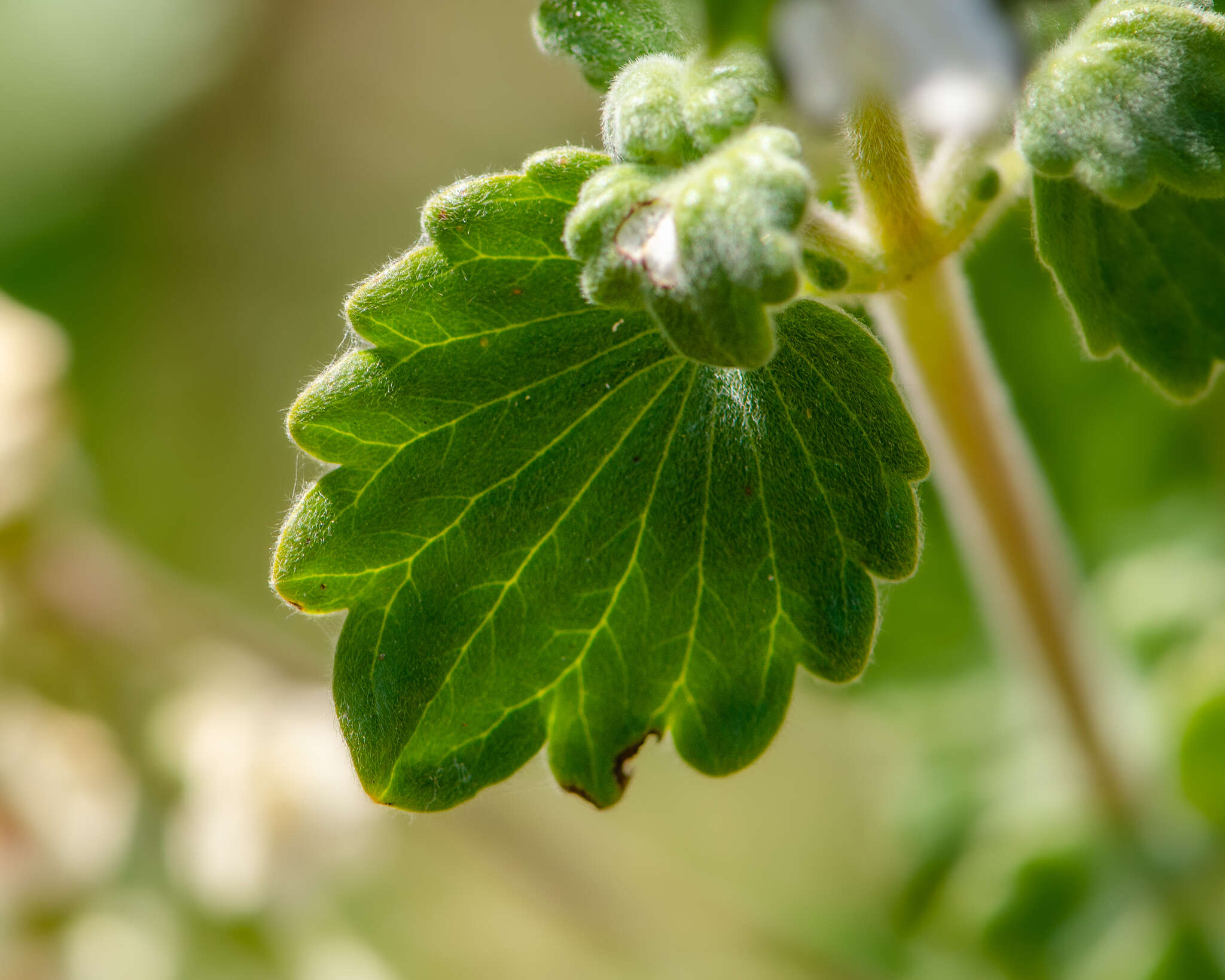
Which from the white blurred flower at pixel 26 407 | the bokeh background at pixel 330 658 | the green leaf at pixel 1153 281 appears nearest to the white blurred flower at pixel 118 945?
the bokeh background at pixel 330 658

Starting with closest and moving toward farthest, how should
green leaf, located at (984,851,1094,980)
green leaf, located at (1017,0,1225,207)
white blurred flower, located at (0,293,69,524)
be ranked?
1. green leaf, located at (1017,0,1225,207)
2. white blurred flower, located at (0,293,69,524)
3. green leaf, located at (984,851,1094,980)

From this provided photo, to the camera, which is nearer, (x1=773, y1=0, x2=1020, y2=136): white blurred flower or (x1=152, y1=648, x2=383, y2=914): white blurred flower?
(x1=773, y1=0, x2=1020, y2=136): white blurred flower

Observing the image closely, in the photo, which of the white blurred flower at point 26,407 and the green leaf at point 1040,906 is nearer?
the white blurred flower at point 26,407

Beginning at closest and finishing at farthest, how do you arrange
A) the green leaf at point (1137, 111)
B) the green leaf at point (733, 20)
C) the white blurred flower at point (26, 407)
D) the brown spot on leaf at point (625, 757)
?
the green leaf at point (733, 20) → the green leaf at point (1137, 111) → the brown spot on leaf at point (625, 757) → the white blurred flower at point (26, 407)

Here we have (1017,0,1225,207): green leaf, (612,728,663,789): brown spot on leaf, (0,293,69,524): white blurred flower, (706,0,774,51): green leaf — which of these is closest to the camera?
(706,0,774,51): green leaf

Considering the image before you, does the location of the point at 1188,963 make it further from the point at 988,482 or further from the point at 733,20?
the point at 733,20

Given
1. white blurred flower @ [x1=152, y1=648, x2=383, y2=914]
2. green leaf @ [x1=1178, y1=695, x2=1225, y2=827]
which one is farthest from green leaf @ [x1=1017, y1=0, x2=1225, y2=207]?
white blurred flower @ [x1=152, y1=648, x2=383, y2=914]

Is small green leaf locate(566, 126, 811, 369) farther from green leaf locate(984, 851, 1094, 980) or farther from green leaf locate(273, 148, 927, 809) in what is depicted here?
green leaf locate(984, 851, 1094, 980)

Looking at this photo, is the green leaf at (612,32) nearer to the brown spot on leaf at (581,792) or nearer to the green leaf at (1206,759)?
the brown spot on leaf at (581,792)
